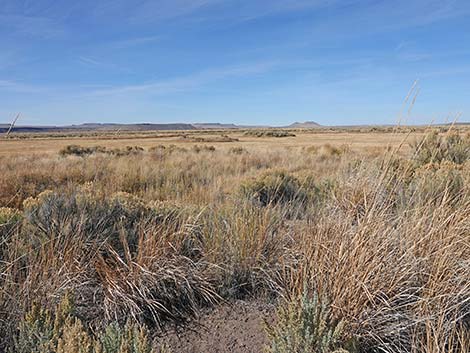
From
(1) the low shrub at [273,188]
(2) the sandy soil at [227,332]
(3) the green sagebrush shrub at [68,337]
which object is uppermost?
(3) the green sagebrush shrub at [68,337]

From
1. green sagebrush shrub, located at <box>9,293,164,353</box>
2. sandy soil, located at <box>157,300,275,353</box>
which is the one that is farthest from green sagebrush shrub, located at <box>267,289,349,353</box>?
green sagebrush shrub, located at <box>9,293,164,353</box>

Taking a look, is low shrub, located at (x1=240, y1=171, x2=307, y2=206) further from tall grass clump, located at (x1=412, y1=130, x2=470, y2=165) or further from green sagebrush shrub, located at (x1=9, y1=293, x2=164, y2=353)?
green sagebrush shrub, located at (x1=9, y1=293, x2=164, y2=353)

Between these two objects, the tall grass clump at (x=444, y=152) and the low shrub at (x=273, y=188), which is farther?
the tall grass clump at (x=444, y=152)

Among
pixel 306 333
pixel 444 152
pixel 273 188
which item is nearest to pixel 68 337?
pixel 306 333

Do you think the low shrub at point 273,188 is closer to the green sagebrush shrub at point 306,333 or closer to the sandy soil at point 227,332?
the sandy soil at point 227,332

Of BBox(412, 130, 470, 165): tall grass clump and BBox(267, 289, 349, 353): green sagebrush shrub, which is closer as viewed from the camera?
BBox(267, 289, 349, 353): green sagebrush shrub

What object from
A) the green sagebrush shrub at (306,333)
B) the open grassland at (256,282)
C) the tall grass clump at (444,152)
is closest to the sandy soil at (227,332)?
the open grassland at (256,282)

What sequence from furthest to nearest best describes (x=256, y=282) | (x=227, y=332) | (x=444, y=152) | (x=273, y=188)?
(x=444, y=152)
(x=273, y=188)
(x=256, y=282)
(x=227, y=332)

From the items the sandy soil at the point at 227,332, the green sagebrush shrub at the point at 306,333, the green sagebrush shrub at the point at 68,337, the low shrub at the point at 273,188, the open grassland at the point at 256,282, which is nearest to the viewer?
the green sagebrush shrub at the point at 68,337

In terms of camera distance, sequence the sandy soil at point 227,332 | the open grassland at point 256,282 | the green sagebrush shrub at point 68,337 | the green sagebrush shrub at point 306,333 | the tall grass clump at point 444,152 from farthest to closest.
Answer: the tall grass clump at point 444,152
the sandy soil at point 227,332
the open grassland at point 256,282
the green sagebrush shrub at point 306,333
the green sagebrush shrub at point 68,337

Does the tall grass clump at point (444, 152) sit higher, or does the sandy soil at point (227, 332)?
the tall grass clump at point (444, 152)

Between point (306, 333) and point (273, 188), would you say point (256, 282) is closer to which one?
point (306, 333)

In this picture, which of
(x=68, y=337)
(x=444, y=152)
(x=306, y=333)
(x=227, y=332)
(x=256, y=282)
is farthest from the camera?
(x=444, y=152)

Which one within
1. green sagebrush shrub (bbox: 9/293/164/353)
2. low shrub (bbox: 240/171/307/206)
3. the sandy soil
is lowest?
the sandy soil
